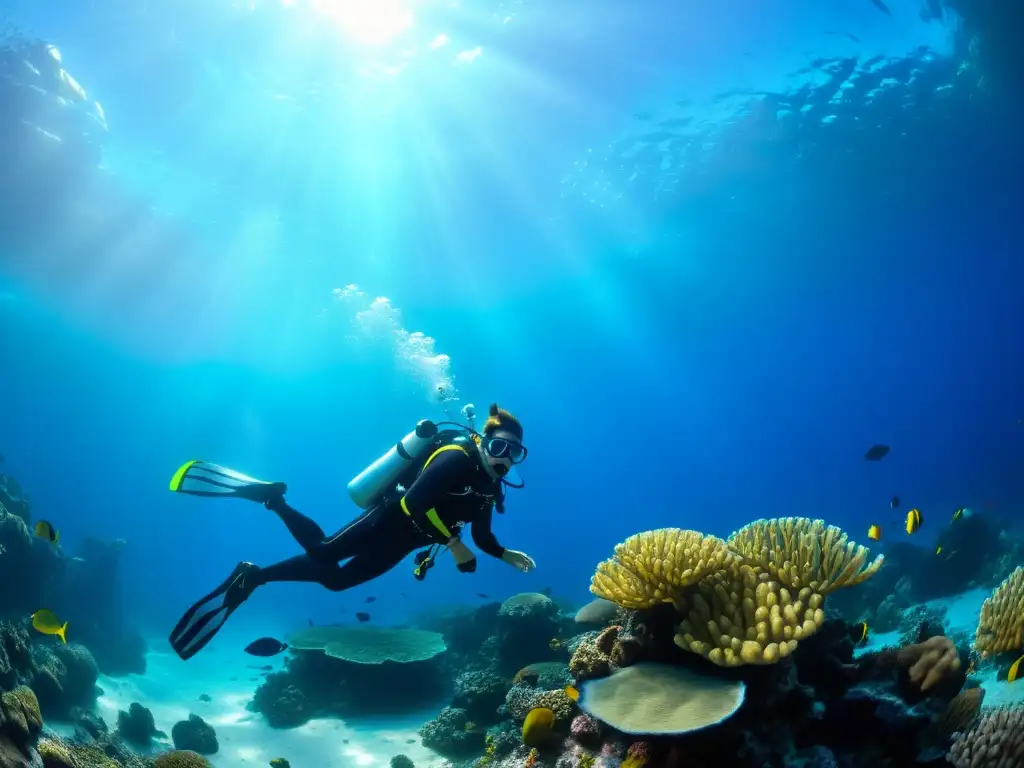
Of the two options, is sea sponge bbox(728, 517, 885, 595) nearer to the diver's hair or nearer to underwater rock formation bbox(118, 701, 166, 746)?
the diver's hair

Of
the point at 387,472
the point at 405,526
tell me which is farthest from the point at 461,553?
the point at 387,472

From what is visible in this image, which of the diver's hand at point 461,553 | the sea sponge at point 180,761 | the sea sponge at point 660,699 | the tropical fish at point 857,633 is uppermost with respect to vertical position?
the diver's hand at point 461,553

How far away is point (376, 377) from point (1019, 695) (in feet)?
236

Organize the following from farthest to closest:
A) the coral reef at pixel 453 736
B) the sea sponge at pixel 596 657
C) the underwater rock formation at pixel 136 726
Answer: the underwater rock formation at pixel 136 726, the coral reef at pixel 453 736, the sea sponge at pixel 596 657

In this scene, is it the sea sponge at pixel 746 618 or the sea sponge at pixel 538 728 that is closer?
the sea sponge at pixel 746 618

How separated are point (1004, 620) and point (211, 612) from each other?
8286 mm

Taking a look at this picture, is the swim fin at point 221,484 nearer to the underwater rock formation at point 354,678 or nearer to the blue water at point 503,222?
the underwater rock formation at point 354,678

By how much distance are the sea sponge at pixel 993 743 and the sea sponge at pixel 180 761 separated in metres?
7.74

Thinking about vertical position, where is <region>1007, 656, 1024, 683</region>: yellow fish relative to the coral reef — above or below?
above

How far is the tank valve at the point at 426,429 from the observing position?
20.7ft

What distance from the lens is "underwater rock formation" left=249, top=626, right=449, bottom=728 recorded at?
11250mm

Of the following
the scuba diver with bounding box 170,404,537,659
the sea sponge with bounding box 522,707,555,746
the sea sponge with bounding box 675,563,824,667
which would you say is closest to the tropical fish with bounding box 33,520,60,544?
the scuba diver with bounding box 170,404,537,659

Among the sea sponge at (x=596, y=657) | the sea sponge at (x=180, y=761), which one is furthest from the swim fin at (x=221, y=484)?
the sea sponge at (x=596, y=657)

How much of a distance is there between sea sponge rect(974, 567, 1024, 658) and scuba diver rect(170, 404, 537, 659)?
4.32m
